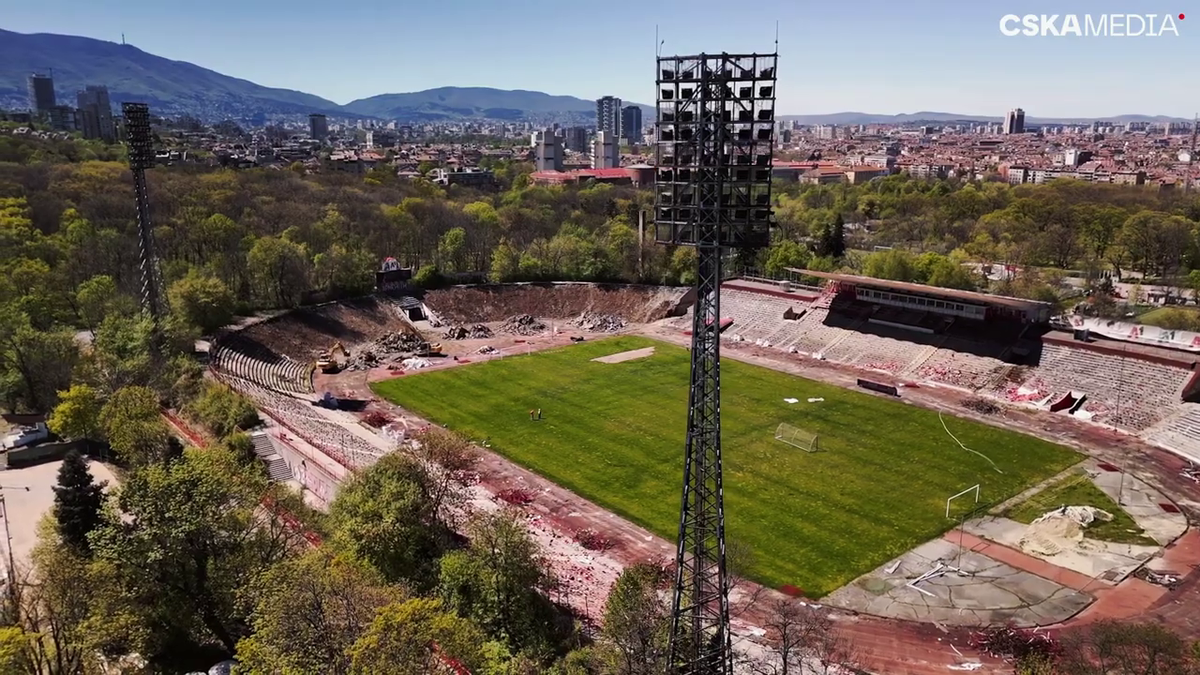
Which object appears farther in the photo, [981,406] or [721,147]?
[981,406]

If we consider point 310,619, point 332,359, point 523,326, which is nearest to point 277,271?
point 332,359

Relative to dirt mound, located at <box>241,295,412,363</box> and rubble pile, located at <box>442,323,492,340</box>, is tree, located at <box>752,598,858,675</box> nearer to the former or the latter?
rubble pile, located at <box>442,323,492,340</box>

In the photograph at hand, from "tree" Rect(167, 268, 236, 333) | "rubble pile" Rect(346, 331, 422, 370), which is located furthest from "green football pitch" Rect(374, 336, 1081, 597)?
"tree" Rect(167, 268, 236, 333)

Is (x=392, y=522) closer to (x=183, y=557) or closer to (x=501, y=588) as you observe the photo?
(x=501, y=588)

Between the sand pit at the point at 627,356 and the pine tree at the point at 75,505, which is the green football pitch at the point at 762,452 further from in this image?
the pine tree at the point at 75,505

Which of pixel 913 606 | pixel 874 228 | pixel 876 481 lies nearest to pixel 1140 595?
pixel 913 606

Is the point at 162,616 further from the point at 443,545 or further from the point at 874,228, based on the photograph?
the point at 874,228

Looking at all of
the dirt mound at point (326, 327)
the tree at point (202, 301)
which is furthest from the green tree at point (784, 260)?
the tree at point (202, 301)
